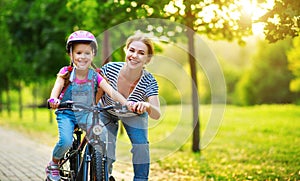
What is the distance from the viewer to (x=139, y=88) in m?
5.51

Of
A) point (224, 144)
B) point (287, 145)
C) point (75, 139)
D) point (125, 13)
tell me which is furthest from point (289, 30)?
point (224, 144)

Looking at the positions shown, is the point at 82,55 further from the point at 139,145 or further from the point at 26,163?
the point at 26,163

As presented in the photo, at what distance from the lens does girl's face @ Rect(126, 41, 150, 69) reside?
5.46m

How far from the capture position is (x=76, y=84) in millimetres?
5625

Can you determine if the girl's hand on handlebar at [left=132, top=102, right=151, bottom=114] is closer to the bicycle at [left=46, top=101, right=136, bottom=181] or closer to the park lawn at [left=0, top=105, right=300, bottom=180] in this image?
the bicycle at [left=46, top=101, right=136, bottom=181]

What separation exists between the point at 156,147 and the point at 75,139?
8403 millimetres

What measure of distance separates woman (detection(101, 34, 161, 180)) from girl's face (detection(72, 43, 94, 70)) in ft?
1.01

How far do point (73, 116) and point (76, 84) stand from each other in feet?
1.08

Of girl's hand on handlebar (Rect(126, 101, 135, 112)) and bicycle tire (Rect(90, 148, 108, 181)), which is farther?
bicycle tire (Rect(90, 148, 108, 181))

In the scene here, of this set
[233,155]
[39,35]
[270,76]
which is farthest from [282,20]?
[270,76]

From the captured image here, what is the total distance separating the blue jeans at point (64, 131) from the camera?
215 inches

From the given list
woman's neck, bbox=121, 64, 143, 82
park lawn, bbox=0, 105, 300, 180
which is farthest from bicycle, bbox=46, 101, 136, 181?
park lawn, bbox=0, 105, 300, 180

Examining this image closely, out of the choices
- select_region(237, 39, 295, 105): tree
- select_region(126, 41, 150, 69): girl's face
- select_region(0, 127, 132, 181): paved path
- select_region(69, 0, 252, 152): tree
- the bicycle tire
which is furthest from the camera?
select_region(237, 39, 295, 105): tree

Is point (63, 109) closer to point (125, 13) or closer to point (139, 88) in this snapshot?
point (139, 88)
